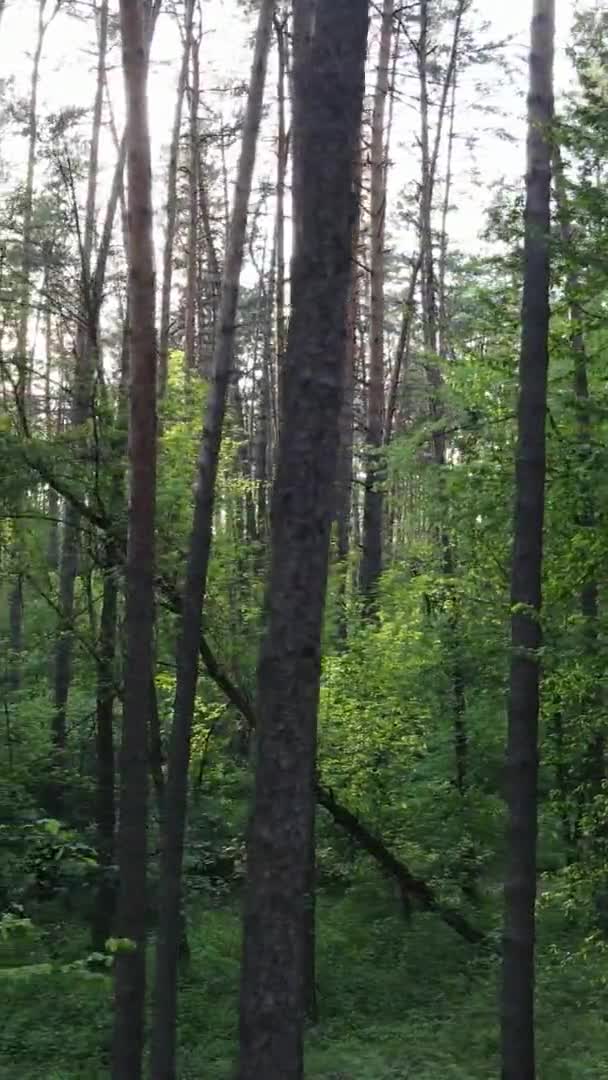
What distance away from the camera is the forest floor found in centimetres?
970

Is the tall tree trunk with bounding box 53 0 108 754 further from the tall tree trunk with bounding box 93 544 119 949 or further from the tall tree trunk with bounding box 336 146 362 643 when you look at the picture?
the tall tree trunk with bounding box 336 146 362 643

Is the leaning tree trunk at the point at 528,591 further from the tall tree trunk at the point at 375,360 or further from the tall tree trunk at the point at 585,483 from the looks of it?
the tall tree trunk at the point at 375,360

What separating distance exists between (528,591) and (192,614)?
2927 millimetres

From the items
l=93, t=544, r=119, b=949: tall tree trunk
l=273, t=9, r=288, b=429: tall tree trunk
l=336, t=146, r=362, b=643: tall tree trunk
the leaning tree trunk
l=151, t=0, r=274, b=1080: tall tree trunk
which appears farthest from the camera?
l=336, t=146, r=362, b=643: tall tree trunk

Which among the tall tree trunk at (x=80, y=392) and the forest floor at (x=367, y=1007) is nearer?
the tall tree trunk at (x=80, y=392)

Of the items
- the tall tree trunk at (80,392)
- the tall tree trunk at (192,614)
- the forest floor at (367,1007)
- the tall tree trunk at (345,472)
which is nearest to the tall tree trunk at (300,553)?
the tall tree trunk at (80,392)

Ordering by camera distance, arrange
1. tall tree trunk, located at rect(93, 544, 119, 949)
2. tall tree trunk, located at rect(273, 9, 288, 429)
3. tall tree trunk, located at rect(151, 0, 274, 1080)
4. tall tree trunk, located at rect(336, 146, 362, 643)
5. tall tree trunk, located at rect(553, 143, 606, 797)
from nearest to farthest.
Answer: tall tree trunk, located at rect(553, 143, 606, 797) < tall tree trunk, located at rect(151, 0, 274, 1080) < tall tree trunk, located at rect(93, 544, 119, 949) < tall tree trunk, located at rect(273, 9, 288, 429) < tall tree trunk, located at rect(336, 146, 362, 643)

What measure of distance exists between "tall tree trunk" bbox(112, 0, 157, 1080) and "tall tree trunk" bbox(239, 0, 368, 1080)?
148 inches

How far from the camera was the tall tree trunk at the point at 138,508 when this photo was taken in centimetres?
847

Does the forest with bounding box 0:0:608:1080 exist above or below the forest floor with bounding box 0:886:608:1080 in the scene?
above

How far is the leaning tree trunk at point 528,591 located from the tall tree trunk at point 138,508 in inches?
120

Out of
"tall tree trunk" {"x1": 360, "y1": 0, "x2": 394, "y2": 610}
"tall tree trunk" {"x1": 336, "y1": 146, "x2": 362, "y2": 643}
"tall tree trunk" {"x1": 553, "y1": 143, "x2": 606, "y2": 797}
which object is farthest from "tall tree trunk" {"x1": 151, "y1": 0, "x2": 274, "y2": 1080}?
"tall tree trunk" {"x1": 360, "y1": 0, "x2": 394, "y2": 610}

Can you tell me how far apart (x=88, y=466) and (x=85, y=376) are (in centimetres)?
88

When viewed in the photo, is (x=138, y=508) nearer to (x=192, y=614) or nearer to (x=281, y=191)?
(x=192, y=614)
